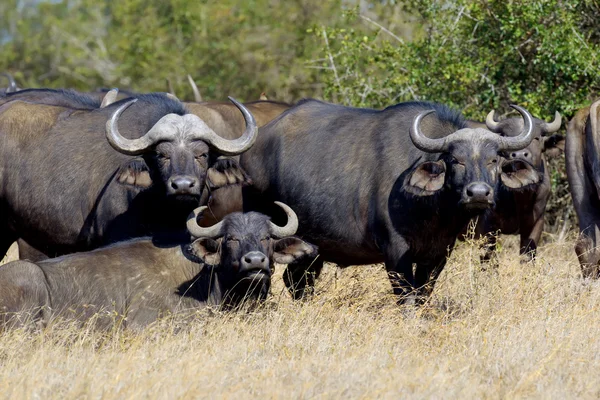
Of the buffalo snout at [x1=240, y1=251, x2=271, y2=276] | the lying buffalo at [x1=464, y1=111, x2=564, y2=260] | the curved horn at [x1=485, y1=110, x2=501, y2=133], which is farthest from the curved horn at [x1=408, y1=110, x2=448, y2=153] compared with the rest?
the curved horn at [x1=485, y1=110, x2=501, y2=133]

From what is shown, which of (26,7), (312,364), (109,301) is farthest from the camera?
(26,7)

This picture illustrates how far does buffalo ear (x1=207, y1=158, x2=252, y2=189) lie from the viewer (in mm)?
8758

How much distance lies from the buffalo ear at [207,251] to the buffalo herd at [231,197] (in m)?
0.01

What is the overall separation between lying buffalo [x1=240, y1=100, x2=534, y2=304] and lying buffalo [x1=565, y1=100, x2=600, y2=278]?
105cm

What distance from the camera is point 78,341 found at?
21.5 feet

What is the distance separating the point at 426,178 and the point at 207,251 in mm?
1770

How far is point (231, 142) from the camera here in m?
8.70

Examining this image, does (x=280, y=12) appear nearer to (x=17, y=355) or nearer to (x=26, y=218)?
(x=26, y=218)

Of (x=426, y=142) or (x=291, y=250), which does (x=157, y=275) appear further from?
(x=426, y=142)

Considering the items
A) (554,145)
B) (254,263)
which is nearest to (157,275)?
(254,263)

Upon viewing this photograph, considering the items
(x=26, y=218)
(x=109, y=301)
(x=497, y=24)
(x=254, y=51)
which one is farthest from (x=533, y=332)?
(x=254, y=51)

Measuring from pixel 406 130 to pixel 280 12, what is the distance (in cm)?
1650

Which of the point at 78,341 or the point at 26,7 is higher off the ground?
the point at 78,341

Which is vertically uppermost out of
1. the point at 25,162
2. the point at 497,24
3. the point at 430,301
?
the point at 497,24
